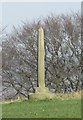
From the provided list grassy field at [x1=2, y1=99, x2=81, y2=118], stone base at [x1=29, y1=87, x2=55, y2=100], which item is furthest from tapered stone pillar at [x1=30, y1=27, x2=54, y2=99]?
grassy field at [x1=2, y1=99, x2=81, y2=118]

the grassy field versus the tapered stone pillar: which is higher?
the tapered stone pillar

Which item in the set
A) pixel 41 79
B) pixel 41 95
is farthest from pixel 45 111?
pixel 41 79

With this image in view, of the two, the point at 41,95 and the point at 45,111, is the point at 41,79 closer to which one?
the point at 41,95

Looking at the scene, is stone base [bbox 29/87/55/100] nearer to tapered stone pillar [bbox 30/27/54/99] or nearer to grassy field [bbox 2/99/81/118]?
tapered stone pillar [bbox 30/27/54/99]

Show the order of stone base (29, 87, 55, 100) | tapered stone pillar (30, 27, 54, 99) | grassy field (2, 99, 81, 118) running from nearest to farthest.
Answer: grassy field (2, 99, 81, 118) → stone base (29, 87, 55, 100) → tapered stone pillar (30, 27, 54, 99)

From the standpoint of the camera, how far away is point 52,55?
106 ft

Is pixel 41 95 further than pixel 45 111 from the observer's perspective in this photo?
Yes

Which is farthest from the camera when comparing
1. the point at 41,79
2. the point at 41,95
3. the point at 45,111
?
the point at 41,79

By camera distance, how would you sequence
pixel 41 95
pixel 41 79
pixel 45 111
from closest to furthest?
pixel 45 111
pixel 41 95
pixel 41 79

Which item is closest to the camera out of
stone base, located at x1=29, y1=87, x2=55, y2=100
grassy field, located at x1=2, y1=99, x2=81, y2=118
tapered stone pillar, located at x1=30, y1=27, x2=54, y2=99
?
grassy field, located at x1=2, y1=99, x2=81, y2=118

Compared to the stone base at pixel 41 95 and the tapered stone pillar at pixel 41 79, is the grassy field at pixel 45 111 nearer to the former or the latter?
the stone base at pixel 41 95

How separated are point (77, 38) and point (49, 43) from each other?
256 cm

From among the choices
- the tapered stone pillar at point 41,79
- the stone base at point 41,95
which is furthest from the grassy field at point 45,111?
the tapered stone pillar at point 41,79

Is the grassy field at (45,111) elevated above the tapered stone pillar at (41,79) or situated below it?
below
